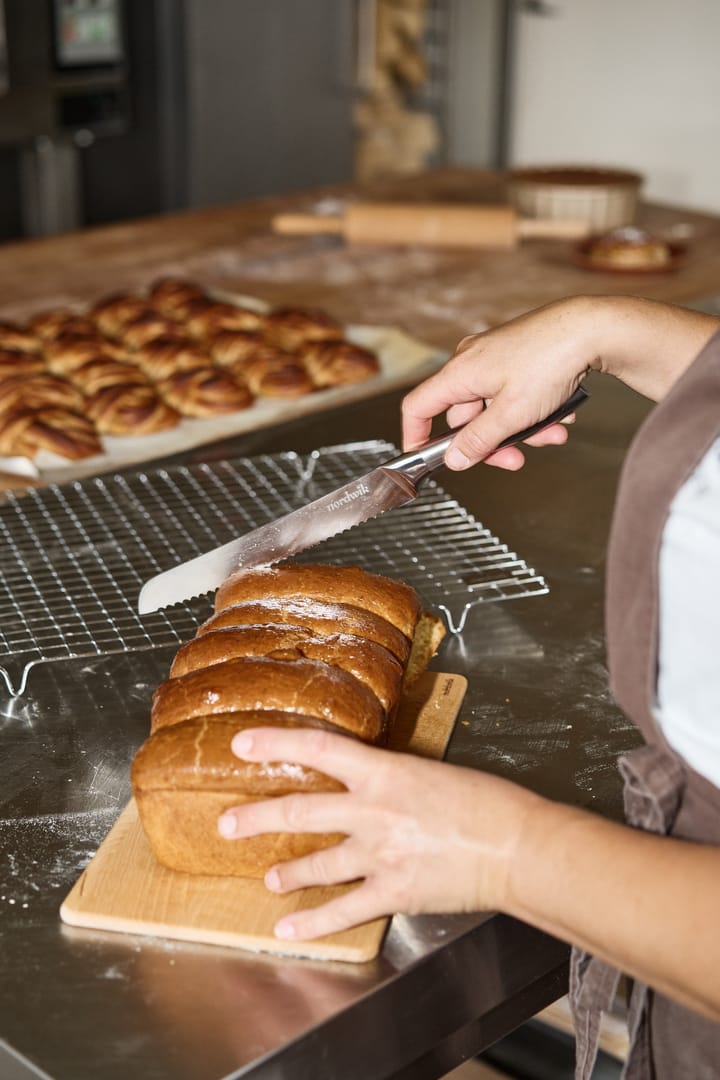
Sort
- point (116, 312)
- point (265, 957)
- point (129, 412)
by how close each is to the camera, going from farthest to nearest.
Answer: point (116, 312)
point (129, 412)
point (265, 957)

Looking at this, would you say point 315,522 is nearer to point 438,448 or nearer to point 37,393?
point 438,448

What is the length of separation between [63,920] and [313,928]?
22cm

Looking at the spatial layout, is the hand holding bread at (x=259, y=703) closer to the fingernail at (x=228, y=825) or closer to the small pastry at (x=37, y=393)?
the fingernail at (x=228, y=825)

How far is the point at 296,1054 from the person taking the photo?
93 cm

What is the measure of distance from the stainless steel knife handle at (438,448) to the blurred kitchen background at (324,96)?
122 inches

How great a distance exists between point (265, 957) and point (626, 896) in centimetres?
29

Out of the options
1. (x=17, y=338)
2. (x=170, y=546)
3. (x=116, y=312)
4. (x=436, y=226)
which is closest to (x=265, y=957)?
(x=170, y=546)

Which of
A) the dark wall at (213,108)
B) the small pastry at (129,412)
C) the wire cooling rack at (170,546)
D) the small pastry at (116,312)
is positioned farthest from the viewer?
the dark wall at (213,108)

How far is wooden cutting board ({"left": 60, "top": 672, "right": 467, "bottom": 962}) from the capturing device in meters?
0.99

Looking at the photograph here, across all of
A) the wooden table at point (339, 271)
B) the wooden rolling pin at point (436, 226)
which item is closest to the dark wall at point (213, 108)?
the wooden table at point (339, 271)

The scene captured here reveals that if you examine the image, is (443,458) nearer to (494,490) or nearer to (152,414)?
(494,490)

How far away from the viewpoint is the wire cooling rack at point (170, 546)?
1.42m

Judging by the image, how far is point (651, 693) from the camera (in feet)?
3.14

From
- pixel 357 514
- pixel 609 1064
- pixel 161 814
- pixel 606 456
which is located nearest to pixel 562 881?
pixel 161 814
